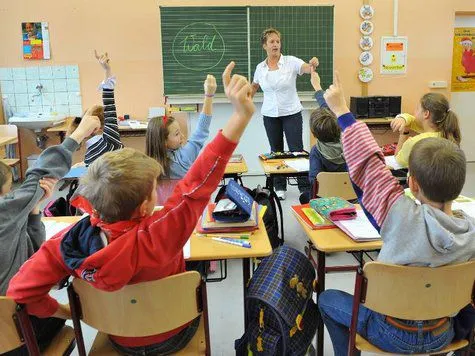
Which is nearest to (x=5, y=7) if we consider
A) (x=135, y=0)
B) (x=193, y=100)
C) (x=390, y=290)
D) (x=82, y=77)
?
(x=82, y=77)

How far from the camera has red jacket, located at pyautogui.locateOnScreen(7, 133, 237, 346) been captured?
44.2 inches

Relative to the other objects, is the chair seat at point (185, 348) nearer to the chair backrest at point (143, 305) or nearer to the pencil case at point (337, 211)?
the chair backrest at point (143, 305)

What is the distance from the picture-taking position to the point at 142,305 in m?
1.20

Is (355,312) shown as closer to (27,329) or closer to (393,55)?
(27,329)

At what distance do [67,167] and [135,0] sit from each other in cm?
453

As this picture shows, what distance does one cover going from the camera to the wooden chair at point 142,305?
1.19 metres

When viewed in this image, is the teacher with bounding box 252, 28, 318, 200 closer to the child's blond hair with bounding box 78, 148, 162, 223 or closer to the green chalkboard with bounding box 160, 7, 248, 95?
the green chalkboard with bounding box 160, 7, 248, 95

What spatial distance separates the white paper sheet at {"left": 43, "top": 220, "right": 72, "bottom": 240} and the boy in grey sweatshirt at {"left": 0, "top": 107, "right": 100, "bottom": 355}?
0.87 ft

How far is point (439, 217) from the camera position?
49.2 inches

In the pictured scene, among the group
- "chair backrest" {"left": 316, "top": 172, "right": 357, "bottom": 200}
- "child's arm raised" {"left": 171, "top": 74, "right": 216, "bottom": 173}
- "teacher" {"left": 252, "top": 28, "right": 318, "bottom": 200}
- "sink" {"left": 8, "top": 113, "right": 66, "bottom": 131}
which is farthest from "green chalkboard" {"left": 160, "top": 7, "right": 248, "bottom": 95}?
"chair backrest" {"left": 316, "top": 172, "right": 357, "bottom": 200}

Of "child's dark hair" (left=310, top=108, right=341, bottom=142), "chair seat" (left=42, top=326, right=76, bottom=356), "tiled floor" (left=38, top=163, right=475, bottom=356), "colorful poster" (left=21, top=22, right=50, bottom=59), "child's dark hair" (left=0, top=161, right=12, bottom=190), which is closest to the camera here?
"chair seat" (left=42, top=326, right=76, bottom=356)

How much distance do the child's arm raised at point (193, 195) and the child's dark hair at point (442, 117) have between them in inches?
66.7

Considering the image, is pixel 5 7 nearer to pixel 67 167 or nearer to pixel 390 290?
pixel 67 167

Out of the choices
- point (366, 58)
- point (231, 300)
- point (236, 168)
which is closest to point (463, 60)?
point (366, 58)
